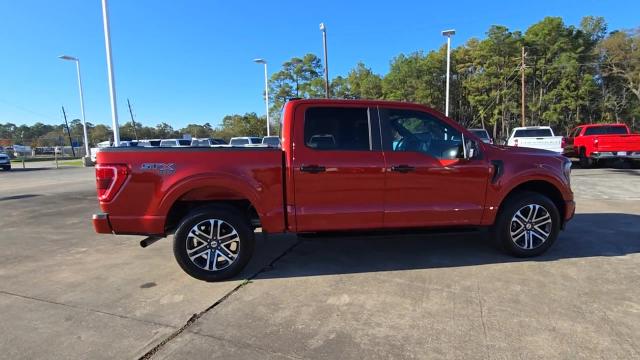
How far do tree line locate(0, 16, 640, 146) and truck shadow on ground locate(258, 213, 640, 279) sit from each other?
31.9 metres

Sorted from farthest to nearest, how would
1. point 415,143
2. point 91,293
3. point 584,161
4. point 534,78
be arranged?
point 534,78 < point 584,161 < point 415,143 < point 91,293

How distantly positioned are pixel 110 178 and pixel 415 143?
11.0 ft

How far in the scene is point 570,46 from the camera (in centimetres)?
4012

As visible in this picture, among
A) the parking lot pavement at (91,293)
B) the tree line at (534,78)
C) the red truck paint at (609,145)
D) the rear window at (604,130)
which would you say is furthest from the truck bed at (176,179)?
the tree line at (534,78)

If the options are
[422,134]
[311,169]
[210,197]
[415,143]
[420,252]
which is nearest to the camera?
[311,169]

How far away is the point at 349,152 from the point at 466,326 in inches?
83.4

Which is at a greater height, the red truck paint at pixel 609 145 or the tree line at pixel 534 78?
the tree line at pixel 534 78

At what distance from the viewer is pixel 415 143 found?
4.81 m

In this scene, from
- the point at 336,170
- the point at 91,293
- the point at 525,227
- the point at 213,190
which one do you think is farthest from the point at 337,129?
the point at 91,293

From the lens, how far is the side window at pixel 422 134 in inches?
187

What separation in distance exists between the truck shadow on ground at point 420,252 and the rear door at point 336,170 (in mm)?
304

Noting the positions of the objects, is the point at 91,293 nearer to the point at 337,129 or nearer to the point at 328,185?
the point at 328,185

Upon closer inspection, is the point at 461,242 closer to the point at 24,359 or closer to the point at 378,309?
the point at 378,309

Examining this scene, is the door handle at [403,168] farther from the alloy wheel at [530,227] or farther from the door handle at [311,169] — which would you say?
the alloy wheel at [530,227]
